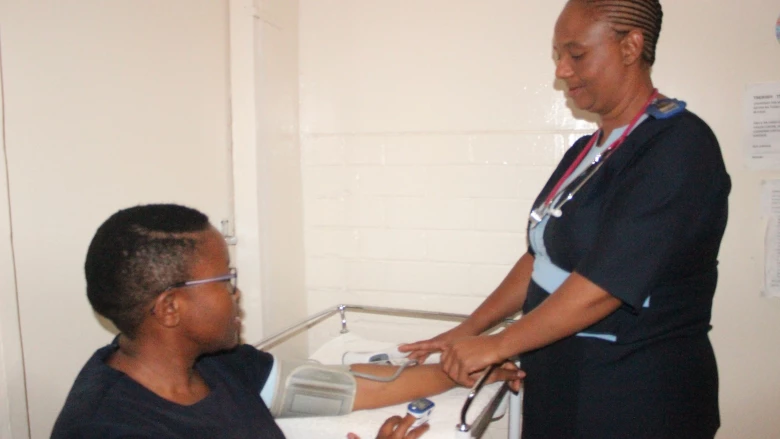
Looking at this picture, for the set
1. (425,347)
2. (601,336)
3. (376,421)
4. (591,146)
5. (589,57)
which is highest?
(589,57)

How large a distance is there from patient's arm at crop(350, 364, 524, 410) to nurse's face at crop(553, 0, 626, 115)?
69 centimetres

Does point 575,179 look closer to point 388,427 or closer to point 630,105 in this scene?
point 630,105

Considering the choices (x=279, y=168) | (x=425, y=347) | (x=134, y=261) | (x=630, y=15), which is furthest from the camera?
(x=279, y=168)

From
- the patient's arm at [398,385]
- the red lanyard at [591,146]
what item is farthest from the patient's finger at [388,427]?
the red lanyard at [591,146]

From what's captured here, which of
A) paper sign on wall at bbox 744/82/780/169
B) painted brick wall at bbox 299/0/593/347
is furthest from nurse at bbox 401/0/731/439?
paper sign on wall at bbox 744/82/780/169

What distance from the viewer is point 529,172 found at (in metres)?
2.08

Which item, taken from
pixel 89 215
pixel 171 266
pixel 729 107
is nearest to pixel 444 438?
pixel 171 266

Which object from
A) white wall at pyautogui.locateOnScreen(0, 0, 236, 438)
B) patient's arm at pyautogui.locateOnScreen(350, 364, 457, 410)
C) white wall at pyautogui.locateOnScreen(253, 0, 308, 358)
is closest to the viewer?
white wall at pyautogui.locateOnScreen(0, 0, 236, 438)

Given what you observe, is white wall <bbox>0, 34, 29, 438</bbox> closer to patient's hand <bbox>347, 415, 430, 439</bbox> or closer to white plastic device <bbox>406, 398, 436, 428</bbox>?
patient's hand <bbox>347, 415, 430, 439</bbox>

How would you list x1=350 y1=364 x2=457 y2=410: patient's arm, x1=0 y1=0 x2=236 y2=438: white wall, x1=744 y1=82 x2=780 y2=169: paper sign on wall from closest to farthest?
x1=0 y1=0 x2=236 y2=438: white wall < x1=350 y1=364 x2=457 y2=410: patient's arm < x1=744 y1=82 x2=780 y2=169: paper sign on wall

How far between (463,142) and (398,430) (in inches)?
45.5

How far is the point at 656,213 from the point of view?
1081mm

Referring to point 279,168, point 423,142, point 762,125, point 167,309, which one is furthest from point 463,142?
point 167,309

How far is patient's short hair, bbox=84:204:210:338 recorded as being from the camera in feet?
3.28
